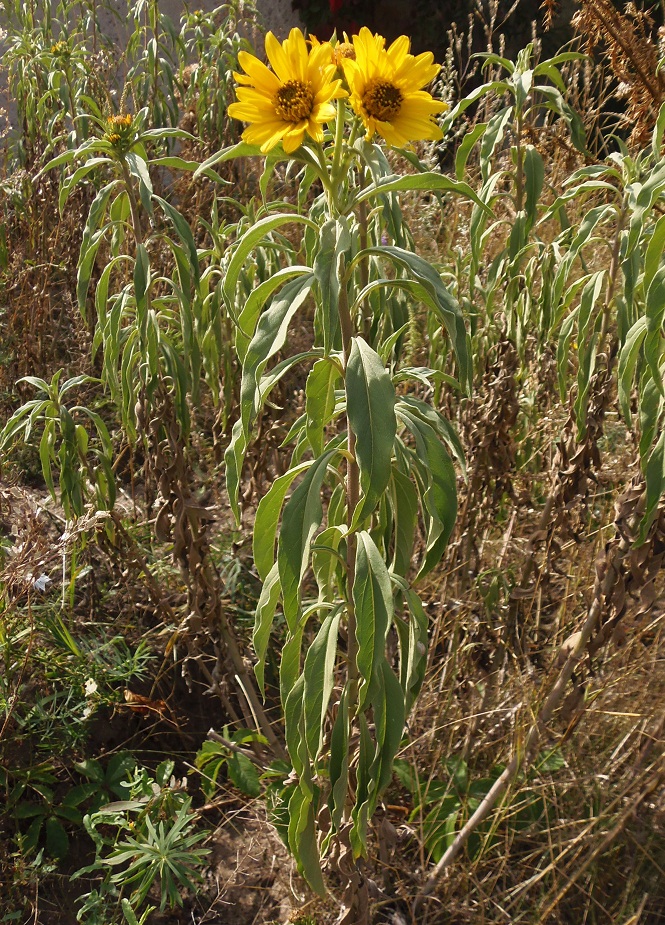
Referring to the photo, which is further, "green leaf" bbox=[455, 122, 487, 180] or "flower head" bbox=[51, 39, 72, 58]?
"flower head" bbox=[51, 39, 72, 58]

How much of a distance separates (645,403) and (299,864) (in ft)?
3.45

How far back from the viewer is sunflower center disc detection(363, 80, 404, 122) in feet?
3.92

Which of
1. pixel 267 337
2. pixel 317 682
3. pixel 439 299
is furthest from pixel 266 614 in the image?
pixel 439 299

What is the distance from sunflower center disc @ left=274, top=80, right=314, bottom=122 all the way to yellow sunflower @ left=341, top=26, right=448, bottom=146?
6cm

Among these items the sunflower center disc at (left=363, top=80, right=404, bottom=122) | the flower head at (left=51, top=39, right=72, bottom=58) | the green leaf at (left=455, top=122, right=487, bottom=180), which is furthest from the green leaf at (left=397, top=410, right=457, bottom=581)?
the flower head at (left=51, top=39, right=72, bottom=58)

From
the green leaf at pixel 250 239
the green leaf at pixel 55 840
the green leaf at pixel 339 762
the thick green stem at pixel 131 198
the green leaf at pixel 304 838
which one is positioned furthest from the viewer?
the green leaf at pixel 55 840

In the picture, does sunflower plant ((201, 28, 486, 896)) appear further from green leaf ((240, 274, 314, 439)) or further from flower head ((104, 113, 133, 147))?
flower head ((104, 113, 133, 147))

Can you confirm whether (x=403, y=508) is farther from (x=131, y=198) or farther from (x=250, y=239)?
(x=131, y=198)

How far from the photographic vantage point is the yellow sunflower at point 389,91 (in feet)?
3.90

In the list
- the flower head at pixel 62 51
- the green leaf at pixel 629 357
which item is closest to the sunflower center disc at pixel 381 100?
the green leaf at pixel 629 357

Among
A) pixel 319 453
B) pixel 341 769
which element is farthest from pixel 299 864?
pixel 319 453

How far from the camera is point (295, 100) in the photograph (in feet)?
3.88

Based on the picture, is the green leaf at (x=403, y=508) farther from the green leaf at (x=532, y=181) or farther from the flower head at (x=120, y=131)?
the flower head at (x=120, y=131)

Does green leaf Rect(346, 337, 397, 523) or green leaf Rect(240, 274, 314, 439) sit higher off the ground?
green leaf Rect(240, 274, 314, 439)
